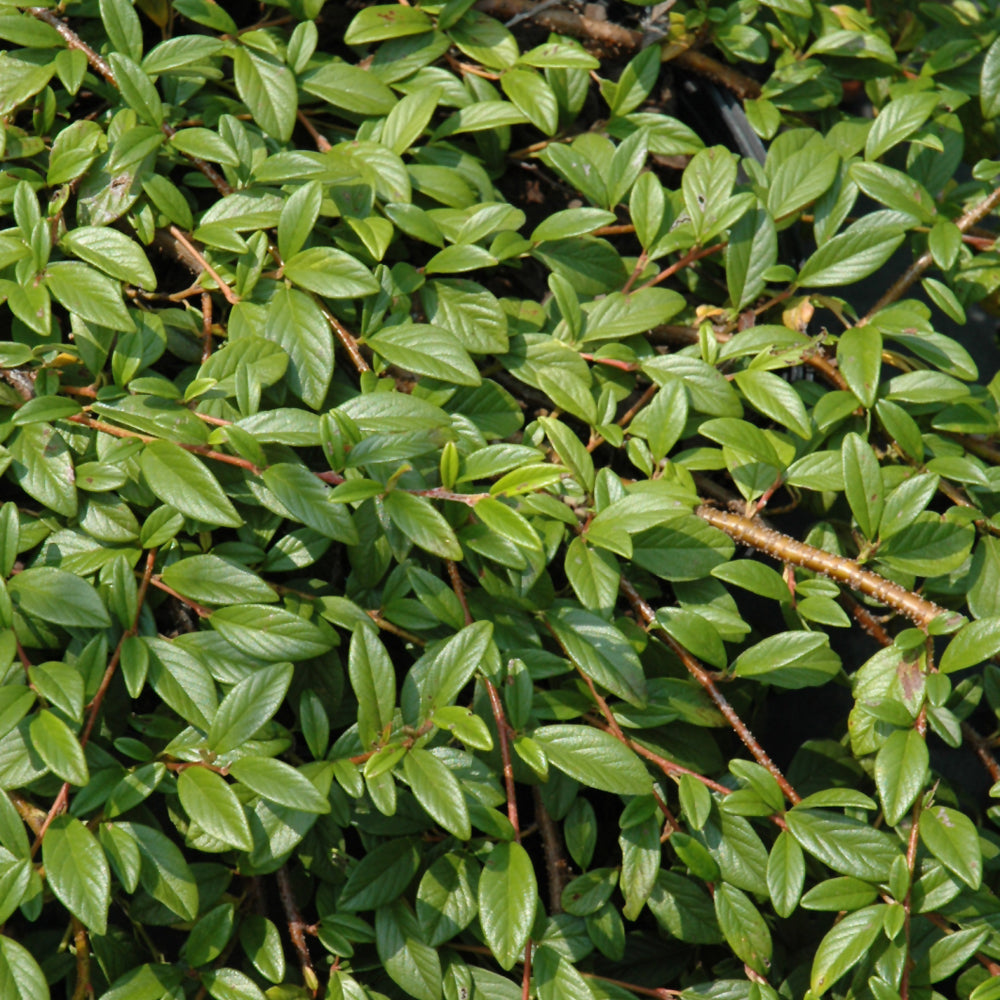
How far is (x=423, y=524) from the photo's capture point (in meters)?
1.19

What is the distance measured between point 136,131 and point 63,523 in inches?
21.5

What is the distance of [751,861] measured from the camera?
1260 millimetres

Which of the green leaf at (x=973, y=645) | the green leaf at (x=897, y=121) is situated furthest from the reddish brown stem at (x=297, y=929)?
the green leaf at (x=897, y=121)

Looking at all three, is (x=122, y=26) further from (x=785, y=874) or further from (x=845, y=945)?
(x=845, y=945)

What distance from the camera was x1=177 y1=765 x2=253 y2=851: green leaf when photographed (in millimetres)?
1086

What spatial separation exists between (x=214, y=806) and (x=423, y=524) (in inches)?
15.0

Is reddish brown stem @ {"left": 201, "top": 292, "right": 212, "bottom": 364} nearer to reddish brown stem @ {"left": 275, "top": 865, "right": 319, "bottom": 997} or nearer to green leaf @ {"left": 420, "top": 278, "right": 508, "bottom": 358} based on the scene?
green leaf @ {"left": 420, "top": 278, "right": 508, "bottom": 358}

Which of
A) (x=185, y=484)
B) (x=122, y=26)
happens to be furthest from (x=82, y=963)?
(x=122, y=26)

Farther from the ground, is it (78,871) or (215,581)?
(215,581)

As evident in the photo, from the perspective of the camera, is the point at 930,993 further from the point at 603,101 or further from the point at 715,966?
the point at 603,101

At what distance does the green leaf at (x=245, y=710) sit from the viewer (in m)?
1.13

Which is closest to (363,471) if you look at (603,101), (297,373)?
(297,373)

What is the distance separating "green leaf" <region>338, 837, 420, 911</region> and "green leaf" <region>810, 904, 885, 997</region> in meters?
0.49

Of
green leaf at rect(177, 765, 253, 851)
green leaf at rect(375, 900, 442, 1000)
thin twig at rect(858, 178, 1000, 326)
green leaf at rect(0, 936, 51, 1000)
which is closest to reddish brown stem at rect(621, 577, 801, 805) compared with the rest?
green leaf at rect(375, 900, 442, 1000)
